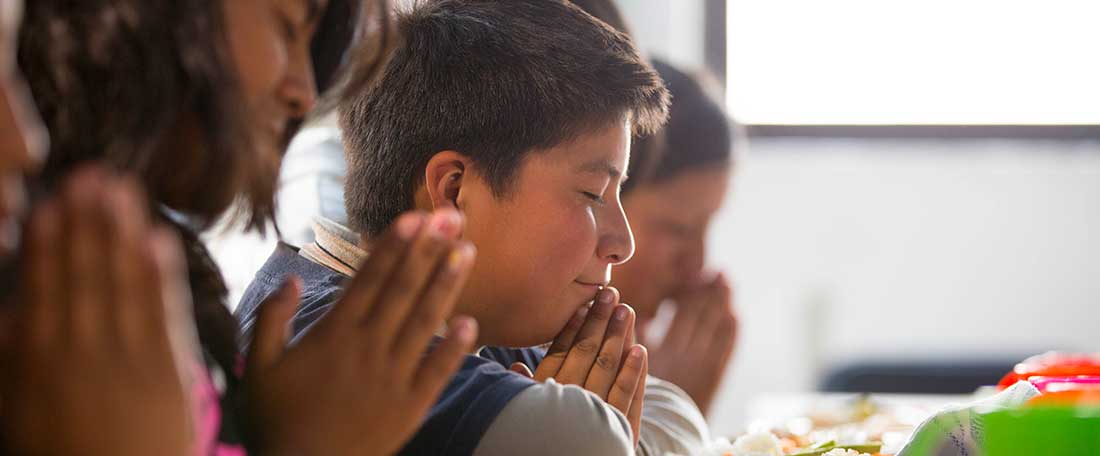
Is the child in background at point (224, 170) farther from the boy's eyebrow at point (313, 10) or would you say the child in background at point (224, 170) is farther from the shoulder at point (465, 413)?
the shoulder at point (465, 413)

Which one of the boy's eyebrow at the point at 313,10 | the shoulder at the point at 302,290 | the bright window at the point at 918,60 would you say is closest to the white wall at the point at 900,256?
the bright window at the point at 918,60

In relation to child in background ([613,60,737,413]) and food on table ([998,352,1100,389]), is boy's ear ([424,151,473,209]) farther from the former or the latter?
child in background ([613,60,737,413])

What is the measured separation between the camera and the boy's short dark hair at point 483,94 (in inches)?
39.0

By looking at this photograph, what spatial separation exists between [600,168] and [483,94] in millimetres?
107

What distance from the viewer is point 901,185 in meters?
Result: 3.38

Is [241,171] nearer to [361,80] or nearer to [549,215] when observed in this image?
[361,80]

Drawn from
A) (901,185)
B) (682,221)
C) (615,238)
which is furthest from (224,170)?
(901,185)

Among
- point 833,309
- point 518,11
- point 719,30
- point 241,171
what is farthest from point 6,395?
point 833,309

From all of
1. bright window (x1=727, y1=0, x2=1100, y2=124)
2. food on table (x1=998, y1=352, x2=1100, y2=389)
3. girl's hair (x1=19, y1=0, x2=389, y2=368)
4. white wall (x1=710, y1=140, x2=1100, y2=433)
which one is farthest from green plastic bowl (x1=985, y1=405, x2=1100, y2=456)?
white wall (x1=710, y1=140, x2=1100, y2=433)

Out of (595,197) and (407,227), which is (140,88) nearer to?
(407,227)

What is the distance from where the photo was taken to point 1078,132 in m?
3.16

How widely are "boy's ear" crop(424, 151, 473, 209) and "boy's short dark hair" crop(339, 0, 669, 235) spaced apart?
14 mm

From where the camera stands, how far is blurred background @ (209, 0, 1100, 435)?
312cm

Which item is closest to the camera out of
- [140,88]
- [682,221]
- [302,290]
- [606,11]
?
[140,88]
